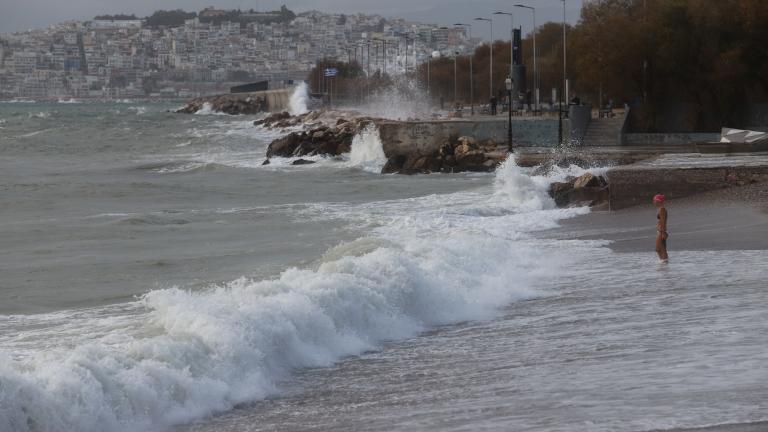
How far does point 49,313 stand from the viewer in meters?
13.0

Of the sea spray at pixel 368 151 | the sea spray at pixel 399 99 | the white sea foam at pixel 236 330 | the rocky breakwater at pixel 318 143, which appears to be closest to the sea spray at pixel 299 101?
the sea spray at pixel 399 99

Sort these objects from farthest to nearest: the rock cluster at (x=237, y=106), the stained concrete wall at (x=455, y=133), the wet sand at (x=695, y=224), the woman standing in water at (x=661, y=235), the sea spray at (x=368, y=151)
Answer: the rock cluster at (x=237, y=106)
the sea spray at (x=368, y=151)
the stained concrete wall at (x=455, y=133)
the wet sand at (x=695, y=224)
the woman standing in water at (x=661, y=235)

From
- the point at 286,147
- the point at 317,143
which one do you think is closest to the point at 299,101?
the point at 286,147

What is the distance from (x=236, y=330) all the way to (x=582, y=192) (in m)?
14.8

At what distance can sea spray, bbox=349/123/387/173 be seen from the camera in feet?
140

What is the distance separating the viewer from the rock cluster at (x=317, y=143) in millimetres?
49219

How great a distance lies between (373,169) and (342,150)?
7.35 m

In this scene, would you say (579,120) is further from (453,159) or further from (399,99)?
(399,99)

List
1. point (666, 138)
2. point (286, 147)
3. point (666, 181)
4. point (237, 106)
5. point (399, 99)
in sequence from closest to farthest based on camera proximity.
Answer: point (666, 181) → point (666, 138) → point (286, 147) → point (399, 99) → point (237, 106)

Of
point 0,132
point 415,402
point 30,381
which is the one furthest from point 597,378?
point 0,132

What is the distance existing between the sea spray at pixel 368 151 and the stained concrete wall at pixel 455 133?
722 millimetres

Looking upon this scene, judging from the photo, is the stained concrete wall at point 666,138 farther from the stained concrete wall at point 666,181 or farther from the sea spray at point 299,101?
the sea spray at point 299,101

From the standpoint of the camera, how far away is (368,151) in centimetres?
4503

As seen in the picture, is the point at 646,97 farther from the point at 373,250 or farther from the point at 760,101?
the point at 373,250
